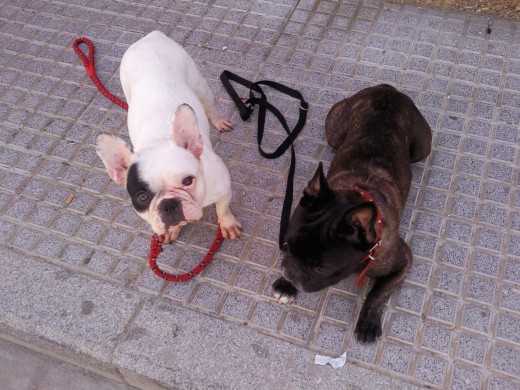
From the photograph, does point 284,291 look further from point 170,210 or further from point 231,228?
point 170,210

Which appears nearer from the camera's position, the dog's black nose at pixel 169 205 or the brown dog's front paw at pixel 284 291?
the dog's black nose at pixel 169 205

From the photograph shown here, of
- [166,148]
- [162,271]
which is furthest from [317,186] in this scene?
[162,271]

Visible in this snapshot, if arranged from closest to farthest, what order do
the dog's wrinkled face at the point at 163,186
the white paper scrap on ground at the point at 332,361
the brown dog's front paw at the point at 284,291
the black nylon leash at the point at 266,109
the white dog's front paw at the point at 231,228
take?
the dog's wrinkled face at the point at 163,186 → the white paper scrap on ground at the point at 332,361 → the brown dog's front paw at the point at 284,291 → the white dog's front paw at the point at 231,228 → the black nylon leash at the point at 266,109

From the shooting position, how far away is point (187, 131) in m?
2.88

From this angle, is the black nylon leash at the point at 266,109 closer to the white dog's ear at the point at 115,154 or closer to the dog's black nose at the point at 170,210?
the dog's black nose at the point at 170,210

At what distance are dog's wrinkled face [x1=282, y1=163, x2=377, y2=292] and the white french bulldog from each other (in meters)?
0.62

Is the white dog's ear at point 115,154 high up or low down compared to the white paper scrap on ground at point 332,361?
up

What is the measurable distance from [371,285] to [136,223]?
68.7 inches

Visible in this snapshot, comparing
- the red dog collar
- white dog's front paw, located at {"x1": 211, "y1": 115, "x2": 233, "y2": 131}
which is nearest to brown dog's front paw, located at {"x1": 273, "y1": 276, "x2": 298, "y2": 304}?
the red dog collar

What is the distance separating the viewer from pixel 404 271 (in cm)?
321

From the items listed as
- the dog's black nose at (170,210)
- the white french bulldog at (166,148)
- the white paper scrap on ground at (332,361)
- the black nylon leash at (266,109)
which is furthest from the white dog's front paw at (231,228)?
the white paper scrap on ground at (332,361)

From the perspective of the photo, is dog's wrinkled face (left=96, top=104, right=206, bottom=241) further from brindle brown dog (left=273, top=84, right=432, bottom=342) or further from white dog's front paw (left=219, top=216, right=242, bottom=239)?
white dog's front paw (left=219, top=216, right=242, bottom=239)

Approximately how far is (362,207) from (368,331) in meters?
1.16

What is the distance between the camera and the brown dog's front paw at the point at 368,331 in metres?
3.20
